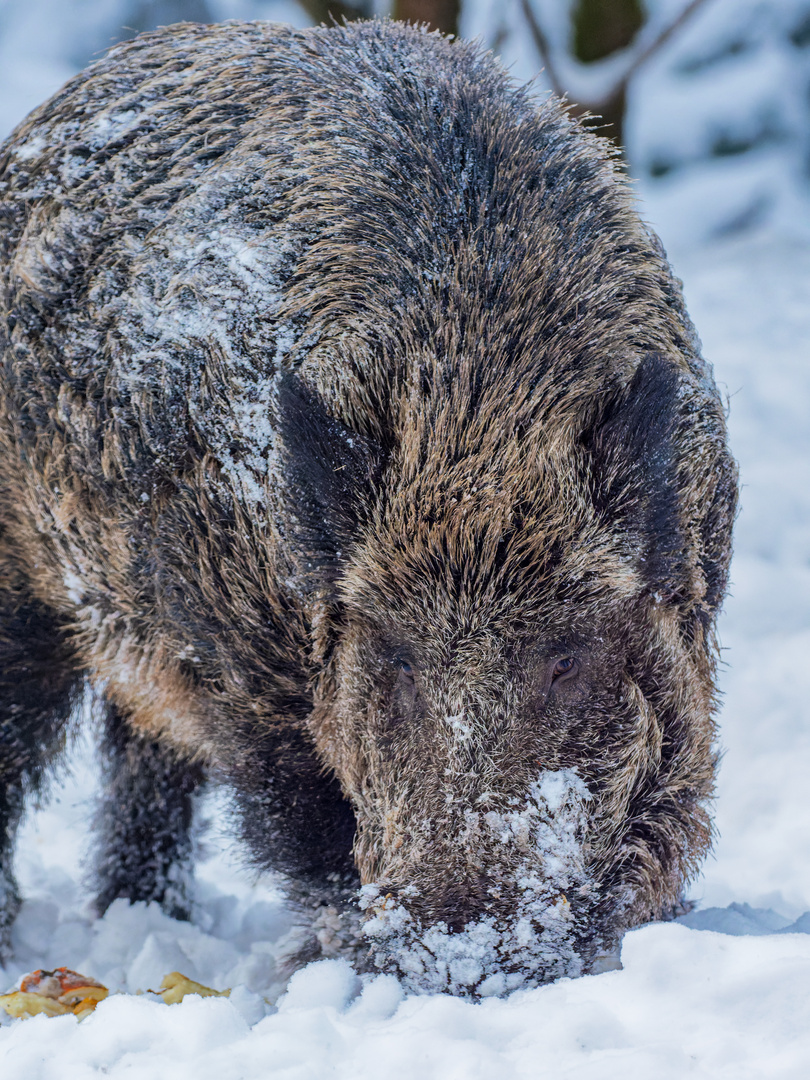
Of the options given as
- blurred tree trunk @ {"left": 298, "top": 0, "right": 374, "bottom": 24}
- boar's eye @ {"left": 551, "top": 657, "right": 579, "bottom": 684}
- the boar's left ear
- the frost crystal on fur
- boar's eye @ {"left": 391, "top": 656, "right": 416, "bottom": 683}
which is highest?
blurred tree trunk @ {"left": 298, "top": 0, "right": 374, "bottom": 24}

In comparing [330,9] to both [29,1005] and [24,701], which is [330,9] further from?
[29,1005]

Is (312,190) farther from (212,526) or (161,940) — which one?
(161,940)

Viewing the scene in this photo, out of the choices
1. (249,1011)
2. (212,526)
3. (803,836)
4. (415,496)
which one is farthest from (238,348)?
(803,836)

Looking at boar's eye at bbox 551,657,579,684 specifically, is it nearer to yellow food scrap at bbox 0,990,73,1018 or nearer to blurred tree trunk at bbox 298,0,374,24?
yellow food scrap at bbox 0,990,73,1018

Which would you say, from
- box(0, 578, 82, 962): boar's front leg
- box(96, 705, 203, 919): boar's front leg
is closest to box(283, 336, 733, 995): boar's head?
box(0, 578, 82, 962): boar's front leg

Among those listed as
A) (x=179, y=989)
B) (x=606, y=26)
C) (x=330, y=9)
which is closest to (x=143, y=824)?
(x=179, y=989)

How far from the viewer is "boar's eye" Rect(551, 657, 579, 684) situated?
2.41 meters

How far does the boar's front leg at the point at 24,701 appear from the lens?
3.29 m

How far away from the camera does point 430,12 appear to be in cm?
684

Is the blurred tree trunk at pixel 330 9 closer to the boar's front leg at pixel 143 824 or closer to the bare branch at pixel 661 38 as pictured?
the bare branch at pixel 661 38

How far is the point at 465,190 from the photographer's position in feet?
8.96

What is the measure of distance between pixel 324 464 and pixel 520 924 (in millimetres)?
1095

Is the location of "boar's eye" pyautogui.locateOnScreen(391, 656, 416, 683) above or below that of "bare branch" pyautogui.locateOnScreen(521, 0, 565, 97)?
below

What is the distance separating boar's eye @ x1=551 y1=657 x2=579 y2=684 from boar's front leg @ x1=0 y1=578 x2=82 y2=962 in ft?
5.44
